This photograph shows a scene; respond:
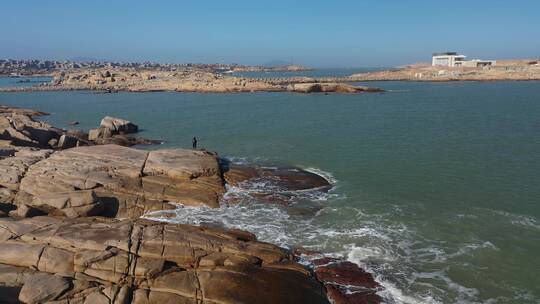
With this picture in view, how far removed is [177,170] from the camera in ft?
97.5

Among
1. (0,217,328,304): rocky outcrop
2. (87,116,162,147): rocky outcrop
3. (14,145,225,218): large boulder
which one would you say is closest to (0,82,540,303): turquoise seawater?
(14,145,225,218): large boulder

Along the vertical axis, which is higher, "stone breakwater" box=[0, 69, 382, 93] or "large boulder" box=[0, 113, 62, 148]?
"stone breakwater" box=[0, 69, 382, 93]

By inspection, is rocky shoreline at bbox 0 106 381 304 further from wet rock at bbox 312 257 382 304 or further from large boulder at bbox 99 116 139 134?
large boulder at bbox 99 116 139 134

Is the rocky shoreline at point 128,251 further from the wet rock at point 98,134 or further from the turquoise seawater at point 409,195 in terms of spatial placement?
the wet rock at point 98,134

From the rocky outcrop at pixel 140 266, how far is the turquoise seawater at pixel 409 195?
4255 mm

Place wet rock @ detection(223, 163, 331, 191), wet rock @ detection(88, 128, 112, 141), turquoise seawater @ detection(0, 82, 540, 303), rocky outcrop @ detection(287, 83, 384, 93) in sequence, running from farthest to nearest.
Answer: rocky outcrop @ detection(287, 83, 384, 93) → wet rock @ detection(88, 128, 112, 141) → wet rock @ detection(223, 163, 331, 191) → turquoise seawater @ detection(0, 82, 540, 303)

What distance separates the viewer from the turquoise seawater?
800 inches

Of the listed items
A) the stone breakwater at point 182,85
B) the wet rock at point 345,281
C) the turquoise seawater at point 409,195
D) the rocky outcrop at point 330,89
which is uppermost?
the stone breakwater at point 182,85

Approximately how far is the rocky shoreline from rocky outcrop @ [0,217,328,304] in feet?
0.13

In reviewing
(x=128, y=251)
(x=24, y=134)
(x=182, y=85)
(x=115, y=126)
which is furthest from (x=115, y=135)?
(x=182, y=85)

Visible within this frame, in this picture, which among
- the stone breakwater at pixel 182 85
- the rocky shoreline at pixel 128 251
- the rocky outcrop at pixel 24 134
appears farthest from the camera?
the stone breakwater at pixel 182 85

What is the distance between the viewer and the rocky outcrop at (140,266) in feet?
52.0

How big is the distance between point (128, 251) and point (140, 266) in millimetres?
1229

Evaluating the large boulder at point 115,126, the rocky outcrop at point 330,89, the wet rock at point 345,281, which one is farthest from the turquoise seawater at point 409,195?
the rocky outcrop at point 330,89
